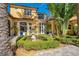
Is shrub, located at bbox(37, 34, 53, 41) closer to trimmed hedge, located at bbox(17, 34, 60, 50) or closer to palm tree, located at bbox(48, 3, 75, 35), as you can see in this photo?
trimmed hedge, located at bbox(17, 34, 60, 50)

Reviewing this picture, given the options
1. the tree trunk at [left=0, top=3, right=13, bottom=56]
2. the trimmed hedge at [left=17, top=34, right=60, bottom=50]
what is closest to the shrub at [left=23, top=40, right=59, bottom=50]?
the trimmed hedge at [left=17, top=34, right=60, bottom=50]

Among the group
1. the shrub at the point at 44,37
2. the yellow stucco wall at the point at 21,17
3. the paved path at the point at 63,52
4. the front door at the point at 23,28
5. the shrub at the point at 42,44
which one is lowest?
the paved path at the point at 63,52

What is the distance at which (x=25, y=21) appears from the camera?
7.88 ft

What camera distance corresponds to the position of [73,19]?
2.42m

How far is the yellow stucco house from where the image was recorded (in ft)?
7.87

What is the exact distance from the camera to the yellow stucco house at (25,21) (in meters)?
2.40

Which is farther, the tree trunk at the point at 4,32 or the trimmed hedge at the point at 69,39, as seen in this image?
the trimmed hedge at the point at 69,39

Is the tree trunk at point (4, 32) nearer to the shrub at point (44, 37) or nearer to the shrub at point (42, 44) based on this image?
the shrub at point (42, 44)

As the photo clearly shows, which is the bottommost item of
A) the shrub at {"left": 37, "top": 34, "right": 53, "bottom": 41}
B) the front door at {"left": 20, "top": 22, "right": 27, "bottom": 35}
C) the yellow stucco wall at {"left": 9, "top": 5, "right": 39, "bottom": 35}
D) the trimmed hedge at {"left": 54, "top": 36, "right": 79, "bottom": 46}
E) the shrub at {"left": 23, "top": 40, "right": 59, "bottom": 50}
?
the shrub at {"left": 23, "top": 40, "right": 59, "bottom": 50}

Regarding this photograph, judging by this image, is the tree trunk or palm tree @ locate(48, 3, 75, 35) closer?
the tree trunk

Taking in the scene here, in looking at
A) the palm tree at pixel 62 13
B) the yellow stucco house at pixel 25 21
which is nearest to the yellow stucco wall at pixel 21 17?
the yellow stucco house at pixel 25 21

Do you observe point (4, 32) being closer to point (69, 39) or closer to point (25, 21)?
point (25, 21)

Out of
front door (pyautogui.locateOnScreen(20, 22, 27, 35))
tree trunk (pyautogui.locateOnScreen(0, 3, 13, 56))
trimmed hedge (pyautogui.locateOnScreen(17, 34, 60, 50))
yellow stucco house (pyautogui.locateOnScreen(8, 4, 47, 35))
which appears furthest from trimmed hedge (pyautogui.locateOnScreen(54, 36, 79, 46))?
tree trunk (pyautogui.locateOnScreen(0, 3, 13, 56))

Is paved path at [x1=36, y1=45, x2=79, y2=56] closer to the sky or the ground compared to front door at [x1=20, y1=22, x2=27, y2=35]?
closer to the ground
